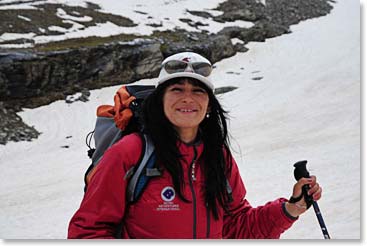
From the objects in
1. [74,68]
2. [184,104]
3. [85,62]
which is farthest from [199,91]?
[85,62]

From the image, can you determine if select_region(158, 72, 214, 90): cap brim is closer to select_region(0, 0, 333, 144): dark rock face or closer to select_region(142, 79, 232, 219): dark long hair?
select_region(142, 79, 232, 219): dark long hair

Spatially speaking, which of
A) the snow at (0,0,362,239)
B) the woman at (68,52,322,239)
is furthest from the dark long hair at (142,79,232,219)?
the snow at (0,0,362,239)

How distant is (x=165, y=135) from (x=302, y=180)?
0.50 meters

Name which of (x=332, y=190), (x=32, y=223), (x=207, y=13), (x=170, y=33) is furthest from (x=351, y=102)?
(x=207, y=13)

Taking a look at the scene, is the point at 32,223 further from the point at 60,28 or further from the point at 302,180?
the point at 60,28

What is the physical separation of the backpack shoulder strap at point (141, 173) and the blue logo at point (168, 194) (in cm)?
6

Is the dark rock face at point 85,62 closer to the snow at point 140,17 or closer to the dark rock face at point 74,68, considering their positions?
the dark rock face at point 74,68

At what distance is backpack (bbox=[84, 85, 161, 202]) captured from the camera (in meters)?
1.28

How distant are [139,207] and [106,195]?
0.35ft

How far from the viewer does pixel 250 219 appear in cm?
159

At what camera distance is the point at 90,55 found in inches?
466

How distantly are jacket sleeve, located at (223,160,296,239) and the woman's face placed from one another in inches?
10.1

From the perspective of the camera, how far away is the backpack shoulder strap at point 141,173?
1.27 meters

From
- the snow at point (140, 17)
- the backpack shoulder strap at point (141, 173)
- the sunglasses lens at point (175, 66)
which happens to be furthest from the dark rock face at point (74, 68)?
the backpack shoulder strap at point (141, 173)
